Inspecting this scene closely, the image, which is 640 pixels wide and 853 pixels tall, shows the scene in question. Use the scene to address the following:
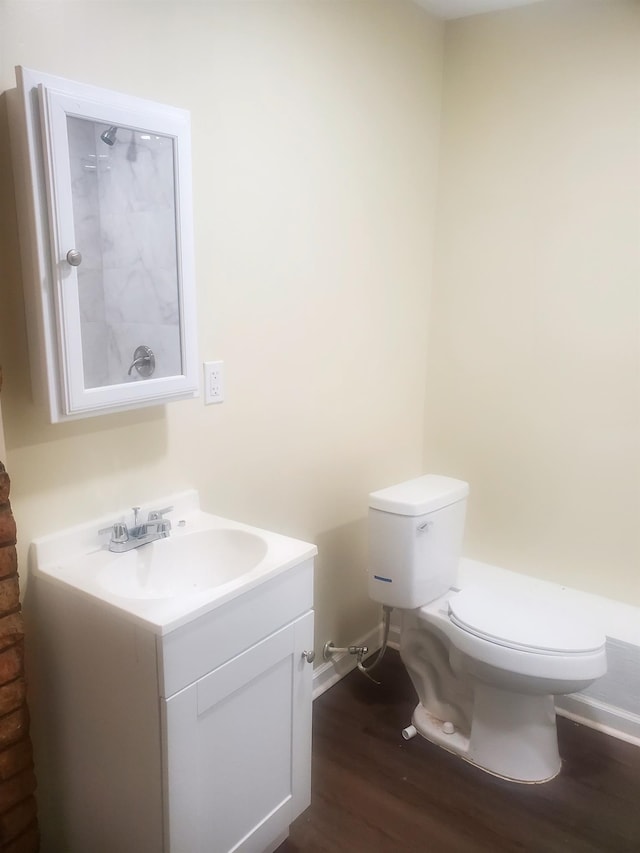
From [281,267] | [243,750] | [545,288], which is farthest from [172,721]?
[545,288]

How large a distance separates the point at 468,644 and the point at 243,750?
790 mm

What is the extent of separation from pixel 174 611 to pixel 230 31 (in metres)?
1.46

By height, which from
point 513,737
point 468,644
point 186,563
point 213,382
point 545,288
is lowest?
point 513,737

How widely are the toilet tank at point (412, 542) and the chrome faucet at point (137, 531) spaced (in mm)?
785

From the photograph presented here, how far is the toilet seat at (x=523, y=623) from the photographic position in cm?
183

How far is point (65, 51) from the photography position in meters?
1.31

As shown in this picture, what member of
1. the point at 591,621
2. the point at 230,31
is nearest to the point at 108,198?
the point at 230,31

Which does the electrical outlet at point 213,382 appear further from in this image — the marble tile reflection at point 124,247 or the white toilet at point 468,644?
the white toilet at point 468,644

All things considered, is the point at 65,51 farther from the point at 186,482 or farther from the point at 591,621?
the point at 591,621

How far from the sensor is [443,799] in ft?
6.17

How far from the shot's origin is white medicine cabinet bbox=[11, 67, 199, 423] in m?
1.22

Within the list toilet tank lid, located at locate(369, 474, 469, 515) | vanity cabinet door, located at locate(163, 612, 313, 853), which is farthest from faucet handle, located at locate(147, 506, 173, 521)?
toilet tank lid, located at locate(369, 474, 469, 515)

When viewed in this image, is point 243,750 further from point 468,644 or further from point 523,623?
point 523,623

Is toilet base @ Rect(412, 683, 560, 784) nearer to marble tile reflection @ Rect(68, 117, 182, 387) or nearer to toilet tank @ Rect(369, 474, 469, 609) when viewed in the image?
toilet tank @ Rect(369, 474, 469, 609)
